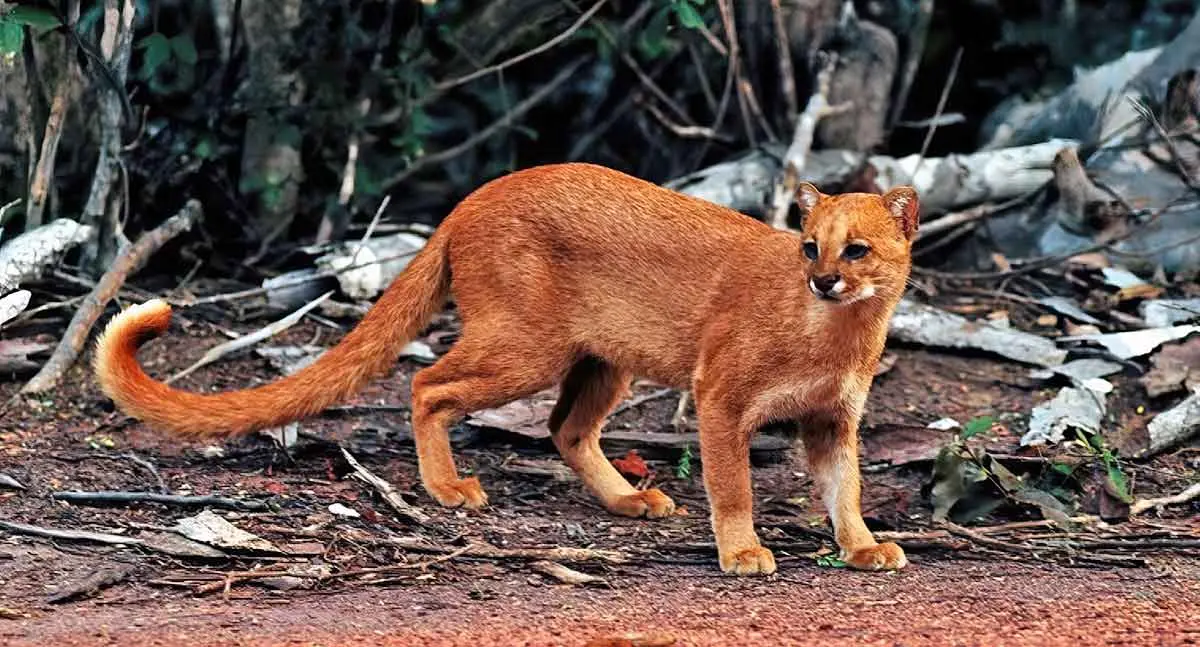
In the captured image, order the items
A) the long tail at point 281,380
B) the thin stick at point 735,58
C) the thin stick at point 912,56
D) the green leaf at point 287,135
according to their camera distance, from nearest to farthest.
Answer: the long tail at point 281,380
the green leaf at point 287,135
the thin stick at point 735,58
the thin stick at point 912,56

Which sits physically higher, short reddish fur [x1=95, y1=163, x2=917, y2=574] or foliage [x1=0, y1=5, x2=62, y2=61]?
foliage [x1=0, y1=5, x2=62, y2=61]

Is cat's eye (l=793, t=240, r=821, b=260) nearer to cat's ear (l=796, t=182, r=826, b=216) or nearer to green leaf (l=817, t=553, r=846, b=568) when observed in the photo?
cat's ear (l=796, t=182, r=826, b=216)

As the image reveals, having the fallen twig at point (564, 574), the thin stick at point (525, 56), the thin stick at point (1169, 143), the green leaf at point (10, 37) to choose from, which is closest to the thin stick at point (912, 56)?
the thin stick at point (1169, 143)

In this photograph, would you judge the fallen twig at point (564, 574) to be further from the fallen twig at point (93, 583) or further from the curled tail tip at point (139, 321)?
the curled tail tip at point (139, 321)

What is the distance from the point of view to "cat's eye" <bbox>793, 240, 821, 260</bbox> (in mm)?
4953

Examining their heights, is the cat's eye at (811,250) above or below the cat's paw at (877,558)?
above

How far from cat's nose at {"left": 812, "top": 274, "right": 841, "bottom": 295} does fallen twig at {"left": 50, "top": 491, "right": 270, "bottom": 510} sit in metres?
2.01

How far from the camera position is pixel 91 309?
21.8 ft

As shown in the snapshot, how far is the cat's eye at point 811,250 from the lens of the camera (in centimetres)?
495

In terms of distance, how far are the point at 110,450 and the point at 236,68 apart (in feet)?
8.00

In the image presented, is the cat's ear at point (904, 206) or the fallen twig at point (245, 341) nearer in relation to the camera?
the cat's ear at point (904, 206)

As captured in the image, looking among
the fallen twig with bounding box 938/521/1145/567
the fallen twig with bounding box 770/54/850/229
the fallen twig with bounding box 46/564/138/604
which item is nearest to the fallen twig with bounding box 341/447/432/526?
the fallen twig with bounding box 46/564/138/604

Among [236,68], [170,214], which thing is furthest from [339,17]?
[170,214]

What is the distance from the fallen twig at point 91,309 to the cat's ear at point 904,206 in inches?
133
